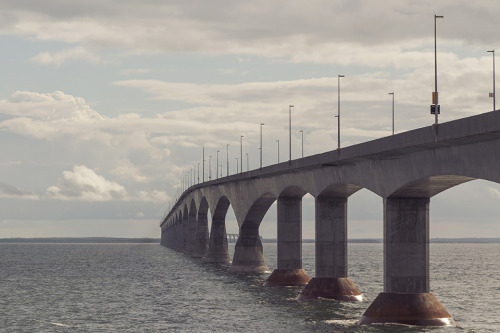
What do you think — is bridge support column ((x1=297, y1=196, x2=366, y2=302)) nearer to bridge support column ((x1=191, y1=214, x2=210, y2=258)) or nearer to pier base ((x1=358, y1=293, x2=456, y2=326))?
pier base ((x1=358, y1=293, x2=456, y2=326))

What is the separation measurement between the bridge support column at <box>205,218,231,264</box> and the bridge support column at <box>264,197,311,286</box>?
45.0 metres

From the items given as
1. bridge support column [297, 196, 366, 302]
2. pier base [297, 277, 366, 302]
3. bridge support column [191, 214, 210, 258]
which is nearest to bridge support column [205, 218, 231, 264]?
bridge support column [191, 214, 210, 258]

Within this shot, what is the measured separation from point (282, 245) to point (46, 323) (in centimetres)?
2903

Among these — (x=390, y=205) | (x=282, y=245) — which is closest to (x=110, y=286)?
(x=282, y=245)

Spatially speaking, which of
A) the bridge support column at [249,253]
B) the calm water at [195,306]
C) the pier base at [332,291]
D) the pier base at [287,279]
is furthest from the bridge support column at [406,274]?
the bridge support column at [249,253]

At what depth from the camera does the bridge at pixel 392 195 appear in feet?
136

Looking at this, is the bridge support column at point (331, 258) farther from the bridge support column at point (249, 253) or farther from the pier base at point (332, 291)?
the bridge support column at point (249, 253)

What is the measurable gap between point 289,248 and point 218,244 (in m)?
48.7

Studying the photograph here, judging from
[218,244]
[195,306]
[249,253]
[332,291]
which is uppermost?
[218,244]

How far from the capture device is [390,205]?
50.8 metres

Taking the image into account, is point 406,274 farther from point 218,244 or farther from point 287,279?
point 218,244

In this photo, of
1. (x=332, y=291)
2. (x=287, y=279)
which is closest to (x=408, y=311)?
(x=332, y=291)

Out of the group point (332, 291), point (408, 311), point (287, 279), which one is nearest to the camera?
point (408, 311)

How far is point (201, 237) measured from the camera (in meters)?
152
